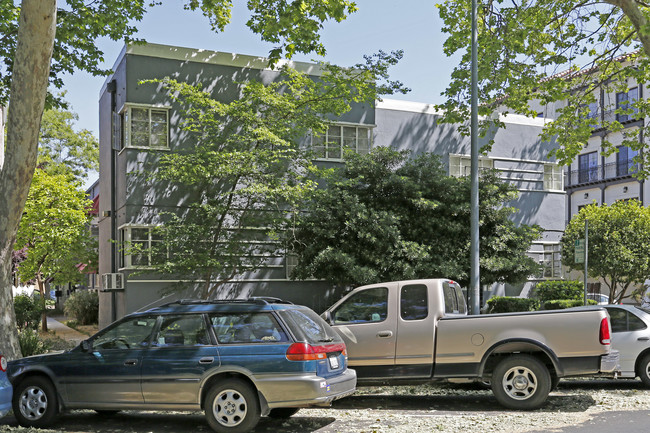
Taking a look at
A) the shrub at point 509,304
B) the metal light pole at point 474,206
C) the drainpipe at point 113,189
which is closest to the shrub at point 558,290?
the shrub at point 509,304

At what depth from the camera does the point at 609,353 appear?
30.6 feet

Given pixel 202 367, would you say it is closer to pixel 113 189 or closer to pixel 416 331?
pixel 416 331

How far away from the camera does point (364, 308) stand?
421 inches

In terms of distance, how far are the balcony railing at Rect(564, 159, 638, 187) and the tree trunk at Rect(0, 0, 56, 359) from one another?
1469 inches

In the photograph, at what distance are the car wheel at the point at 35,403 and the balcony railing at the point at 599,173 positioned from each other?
127 ft

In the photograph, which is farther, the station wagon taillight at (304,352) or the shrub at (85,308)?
the shrub at (85,308)

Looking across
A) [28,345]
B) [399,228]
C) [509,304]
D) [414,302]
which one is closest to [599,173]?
[509,304]

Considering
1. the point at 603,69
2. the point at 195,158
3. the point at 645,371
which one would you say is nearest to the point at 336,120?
the point at 195,158

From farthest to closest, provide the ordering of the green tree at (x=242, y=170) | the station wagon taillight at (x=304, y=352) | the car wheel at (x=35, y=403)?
the green tree at (x=242, y=170) → the car wheel at (x=35, y=403) → the station wagon taillight at (x=304, y=352)

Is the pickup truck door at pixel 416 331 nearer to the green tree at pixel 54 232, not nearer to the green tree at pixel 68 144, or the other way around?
the green tree at pixel 54 232

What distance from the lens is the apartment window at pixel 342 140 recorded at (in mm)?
22344

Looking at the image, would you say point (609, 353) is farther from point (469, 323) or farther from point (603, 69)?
point (603, 69)

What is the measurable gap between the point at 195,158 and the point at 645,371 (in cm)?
1145

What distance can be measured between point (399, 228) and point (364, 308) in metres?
8.76
